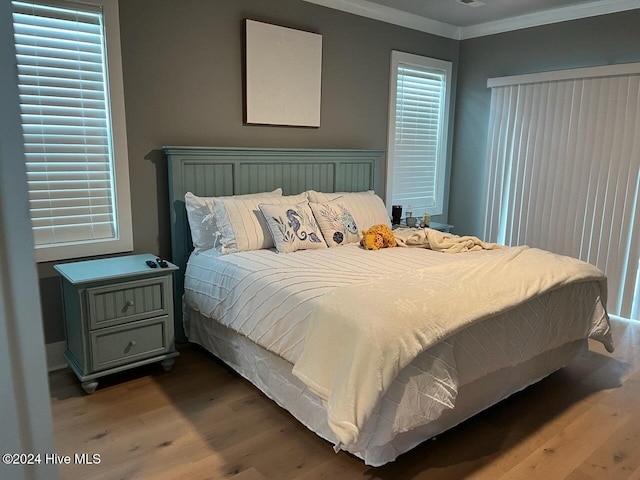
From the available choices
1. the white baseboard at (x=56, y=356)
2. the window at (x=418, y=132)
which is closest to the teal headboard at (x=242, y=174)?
the window at (x=418, y=132)

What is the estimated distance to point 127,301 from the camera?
104 inches

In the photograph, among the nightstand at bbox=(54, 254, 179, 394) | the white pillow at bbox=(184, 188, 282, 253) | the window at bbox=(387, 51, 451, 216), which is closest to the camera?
the nightstand at bbox=(54, 254, 179, 394)

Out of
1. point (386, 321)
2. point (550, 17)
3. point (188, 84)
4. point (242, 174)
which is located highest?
point (550, 17)

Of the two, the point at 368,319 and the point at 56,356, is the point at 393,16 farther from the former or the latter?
the point at 56,356

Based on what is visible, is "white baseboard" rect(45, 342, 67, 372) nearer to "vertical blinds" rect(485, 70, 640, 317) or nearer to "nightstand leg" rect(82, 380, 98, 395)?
"nightstand leg" rect(82, 380, 98, 395)

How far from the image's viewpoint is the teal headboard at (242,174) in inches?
126

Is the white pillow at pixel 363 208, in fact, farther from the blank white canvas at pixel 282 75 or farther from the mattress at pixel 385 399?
the mattress at pixel 385 399

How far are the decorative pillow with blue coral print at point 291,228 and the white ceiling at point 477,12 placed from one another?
179 centimetres

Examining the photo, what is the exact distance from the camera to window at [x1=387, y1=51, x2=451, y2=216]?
457 centimetres

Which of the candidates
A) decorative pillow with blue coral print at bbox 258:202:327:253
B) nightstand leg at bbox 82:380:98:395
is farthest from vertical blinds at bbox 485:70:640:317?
nightstand leg at bbox 82:380:98:395

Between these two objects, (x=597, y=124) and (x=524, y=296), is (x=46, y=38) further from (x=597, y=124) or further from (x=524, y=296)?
(x=597, y=124)

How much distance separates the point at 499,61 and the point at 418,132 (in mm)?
987

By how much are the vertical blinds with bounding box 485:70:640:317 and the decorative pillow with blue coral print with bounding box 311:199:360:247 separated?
199 centimetres

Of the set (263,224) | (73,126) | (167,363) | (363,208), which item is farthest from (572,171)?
(73,126)
